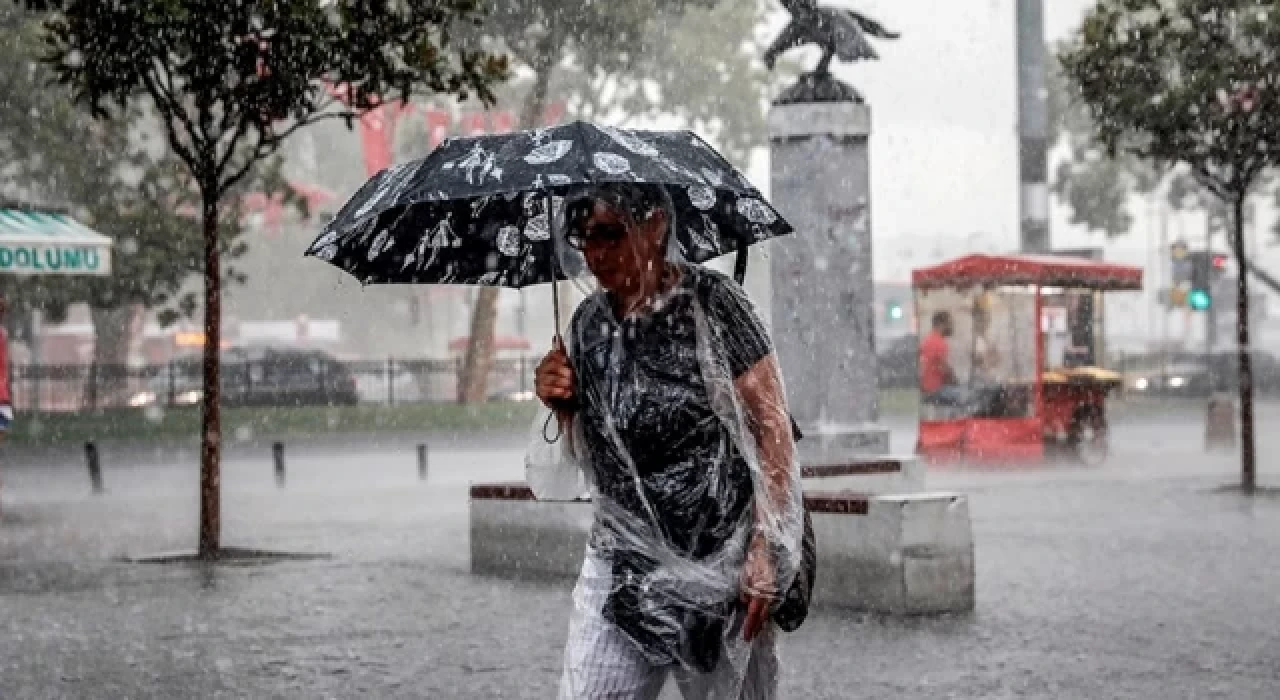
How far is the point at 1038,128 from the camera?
26.4m

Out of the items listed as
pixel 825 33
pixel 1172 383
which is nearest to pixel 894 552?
pixel 825 33

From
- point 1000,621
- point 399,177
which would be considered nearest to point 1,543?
point 1000,621

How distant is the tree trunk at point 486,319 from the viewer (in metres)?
39.2

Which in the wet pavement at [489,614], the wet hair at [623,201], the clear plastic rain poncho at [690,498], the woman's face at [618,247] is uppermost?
the wet hair at [623,201]

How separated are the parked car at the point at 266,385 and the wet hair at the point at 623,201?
37428 millimetres

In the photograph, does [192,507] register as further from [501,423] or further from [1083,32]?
[501,423]

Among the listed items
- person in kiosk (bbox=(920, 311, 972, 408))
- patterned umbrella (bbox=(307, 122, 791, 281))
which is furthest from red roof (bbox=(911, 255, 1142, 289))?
patterned umbrella (bbox=(307, 122, 791, 281))

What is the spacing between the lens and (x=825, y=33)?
1784 cm

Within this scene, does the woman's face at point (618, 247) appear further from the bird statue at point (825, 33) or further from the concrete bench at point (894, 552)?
the bird statue at point (825, 33)

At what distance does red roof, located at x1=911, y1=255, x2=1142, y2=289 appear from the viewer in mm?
25703

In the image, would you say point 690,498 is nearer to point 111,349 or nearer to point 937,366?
point 937,366

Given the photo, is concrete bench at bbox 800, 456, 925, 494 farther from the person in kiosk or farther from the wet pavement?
the person in kiosk

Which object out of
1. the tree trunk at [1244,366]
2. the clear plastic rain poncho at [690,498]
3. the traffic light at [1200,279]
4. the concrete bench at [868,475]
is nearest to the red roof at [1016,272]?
the tree trunk at [1244,366]

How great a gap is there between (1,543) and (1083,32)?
993cm
